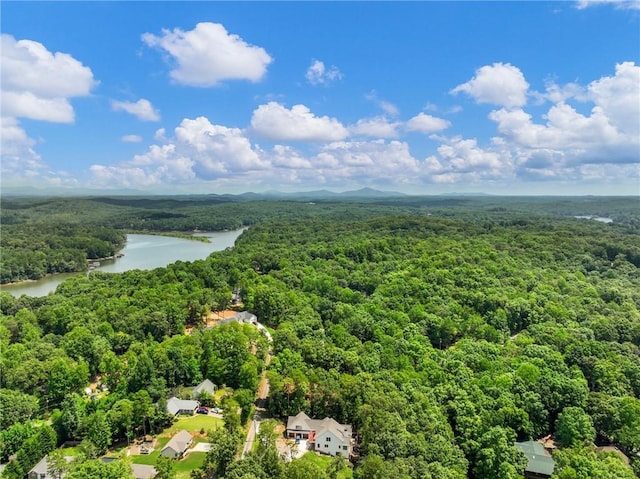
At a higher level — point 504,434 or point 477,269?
point 477,269

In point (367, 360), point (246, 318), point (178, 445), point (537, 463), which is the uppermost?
point (246, 318)

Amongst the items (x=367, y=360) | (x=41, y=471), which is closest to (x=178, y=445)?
(x=41, y=471)

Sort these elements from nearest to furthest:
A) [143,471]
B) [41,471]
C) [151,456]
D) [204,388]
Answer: [41,471]
[143,471]
[151,456]
[204,388]

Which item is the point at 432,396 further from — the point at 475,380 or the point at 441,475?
the point at 441,475

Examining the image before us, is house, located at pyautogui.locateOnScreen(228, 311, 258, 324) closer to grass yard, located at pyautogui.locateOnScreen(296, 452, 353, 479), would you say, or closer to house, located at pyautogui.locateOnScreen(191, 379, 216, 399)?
house, located at pyautogui.locateOnScreen(191, 379, 216, 399)

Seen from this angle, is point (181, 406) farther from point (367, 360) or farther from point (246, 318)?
point (246, 318)

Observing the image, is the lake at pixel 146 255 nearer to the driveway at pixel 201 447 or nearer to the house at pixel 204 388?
the house at pixel 204 388

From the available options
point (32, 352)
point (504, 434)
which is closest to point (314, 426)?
point (504, 434)
